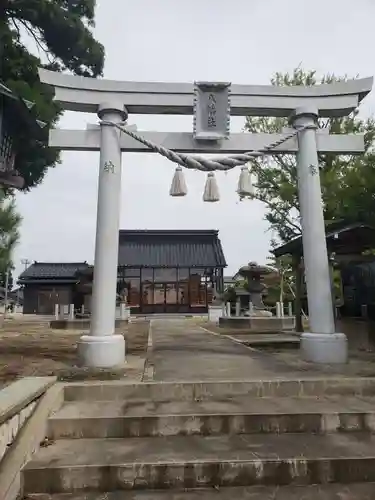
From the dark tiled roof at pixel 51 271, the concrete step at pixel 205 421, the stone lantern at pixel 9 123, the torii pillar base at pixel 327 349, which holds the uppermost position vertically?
the dark tiled roof at pixel 51 271

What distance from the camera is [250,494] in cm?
272

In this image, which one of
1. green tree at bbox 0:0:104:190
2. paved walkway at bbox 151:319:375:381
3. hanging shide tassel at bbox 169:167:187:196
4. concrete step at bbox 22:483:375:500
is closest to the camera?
concrete step at bbox 22:483:375:500

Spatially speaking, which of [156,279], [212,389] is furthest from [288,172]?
[156,279]

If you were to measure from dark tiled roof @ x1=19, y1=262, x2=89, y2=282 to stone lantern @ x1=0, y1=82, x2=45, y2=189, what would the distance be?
2911 cm

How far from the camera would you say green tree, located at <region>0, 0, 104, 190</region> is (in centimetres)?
1102

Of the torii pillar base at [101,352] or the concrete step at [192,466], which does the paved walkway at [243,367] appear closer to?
the torii pillar base at [101,352]

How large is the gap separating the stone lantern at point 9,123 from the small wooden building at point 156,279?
83.4 feet

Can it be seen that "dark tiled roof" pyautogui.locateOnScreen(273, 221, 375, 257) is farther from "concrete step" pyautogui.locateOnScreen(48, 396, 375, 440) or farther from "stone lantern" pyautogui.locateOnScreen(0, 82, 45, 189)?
"stone lantern" pyautogui.locateOnScreen(0, 82, 45, 189)

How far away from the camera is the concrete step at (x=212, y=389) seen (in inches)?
163

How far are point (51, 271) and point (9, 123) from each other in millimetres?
34687

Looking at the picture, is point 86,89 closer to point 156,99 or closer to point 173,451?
point 156,99

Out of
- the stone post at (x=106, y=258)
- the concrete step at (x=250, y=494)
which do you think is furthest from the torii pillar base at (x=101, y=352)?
the concrete step at (x=250, y=494)

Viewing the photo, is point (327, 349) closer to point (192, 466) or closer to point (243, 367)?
point (243, 367)

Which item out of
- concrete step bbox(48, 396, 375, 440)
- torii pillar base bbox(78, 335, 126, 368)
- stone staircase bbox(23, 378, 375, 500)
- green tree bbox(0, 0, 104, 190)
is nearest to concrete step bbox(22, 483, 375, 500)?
stone staircase bbox(23, 378, 375, 500)
